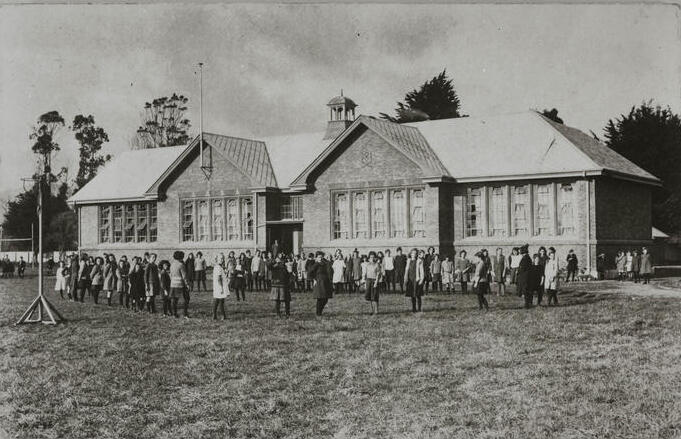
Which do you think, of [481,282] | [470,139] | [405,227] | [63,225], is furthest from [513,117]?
[63,225]

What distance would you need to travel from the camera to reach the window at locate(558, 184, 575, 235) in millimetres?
28109

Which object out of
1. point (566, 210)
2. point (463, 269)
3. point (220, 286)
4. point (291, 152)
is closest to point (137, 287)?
point (220, 286)

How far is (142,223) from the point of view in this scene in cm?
4047

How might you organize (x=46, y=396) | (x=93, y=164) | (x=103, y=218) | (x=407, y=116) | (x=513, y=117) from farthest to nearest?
1. (x=93, y=164)
2. (x=407, y=116)
3. (x=103, y=218)
4. (x=513, y=117)
5. (x=46, y=396)

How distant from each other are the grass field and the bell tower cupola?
22.7 metres

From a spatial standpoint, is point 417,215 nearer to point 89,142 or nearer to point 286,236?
point 286,236

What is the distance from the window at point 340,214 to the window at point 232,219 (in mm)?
5786

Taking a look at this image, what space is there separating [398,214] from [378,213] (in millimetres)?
1009

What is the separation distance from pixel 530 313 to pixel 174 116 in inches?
2215

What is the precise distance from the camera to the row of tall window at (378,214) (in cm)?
3088

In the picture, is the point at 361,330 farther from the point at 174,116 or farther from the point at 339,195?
the point at 174,116

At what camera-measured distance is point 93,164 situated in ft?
215

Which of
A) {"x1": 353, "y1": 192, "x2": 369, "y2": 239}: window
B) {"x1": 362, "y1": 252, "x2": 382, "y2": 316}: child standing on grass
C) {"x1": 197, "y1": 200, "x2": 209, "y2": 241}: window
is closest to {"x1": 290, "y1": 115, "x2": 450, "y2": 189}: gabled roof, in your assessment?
{"x1": 353, "y1": 192, "x2": 369, "y2": 239}: window

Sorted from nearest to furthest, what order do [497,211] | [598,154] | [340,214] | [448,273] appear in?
[448,273], [497,211], [598,154], [340,214]
